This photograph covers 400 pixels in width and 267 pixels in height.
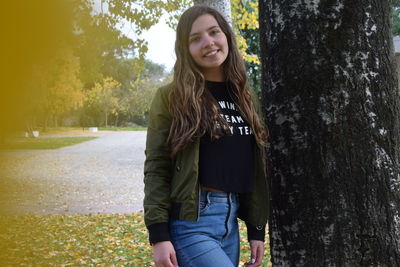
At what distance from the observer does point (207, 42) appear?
2.04 metres

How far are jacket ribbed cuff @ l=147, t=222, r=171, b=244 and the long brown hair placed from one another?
340 mm

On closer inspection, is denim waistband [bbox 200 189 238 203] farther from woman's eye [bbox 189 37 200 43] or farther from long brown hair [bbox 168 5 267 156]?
woman's eye [bbox 189 37 200 43]

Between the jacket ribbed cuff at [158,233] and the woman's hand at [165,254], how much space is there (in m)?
0.02

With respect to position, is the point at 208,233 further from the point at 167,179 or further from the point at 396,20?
the point at 396,20

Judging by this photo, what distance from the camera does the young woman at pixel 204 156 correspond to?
6.14 ft

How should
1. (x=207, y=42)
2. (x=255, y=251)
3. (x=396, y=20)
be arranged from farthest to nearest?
(x=396, y=20)
(x=255, y=251)
(x=207, y=42)

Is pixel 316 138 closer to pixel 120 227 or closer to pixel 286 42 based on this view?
pixel 286 42

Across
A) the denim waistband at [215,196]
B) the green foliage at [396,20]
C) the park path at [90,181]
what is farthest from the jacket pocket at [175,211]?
the green foliage at [396,20]

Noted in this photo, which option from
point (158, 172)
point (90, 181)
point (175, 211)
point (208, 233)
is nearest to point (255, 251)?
point (208, 233)

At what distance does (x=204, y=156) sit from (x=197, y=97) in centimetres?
29

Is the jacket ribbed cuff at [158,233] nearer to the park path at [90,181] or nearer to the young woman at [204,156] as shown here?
the young woman at [204,156]

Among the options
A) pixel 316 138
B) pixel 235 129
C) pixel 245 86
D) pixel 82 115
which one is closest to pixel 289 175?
pixel 316 138

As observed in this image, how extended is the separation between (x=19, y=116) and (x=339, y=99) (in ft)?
5.33

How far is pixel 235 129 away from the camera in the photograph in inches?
80.1
